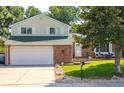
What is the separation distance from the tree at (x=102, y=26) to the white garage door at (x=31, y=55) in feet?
47.3

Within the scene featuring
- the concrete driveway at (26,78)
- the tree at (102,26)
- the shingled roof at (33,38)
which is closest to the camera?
the concrete driveway at (26,78)

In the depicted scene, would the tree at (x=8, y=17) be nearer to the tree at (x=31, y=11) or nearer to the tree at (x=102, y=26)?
the tree at (x=31, y=11)

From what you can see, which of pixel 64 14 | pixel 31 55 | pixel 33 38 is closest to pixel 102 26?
pixel 31 55

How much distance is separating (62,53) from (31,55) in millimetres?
3488

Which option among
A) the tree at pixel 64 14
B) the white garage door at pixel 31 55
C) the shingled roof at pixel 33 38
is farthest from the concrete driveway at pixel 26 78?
the tree at pixel 64 14

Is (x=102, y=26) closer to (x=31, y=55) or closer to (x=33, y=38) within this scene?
(x=31, y=55)

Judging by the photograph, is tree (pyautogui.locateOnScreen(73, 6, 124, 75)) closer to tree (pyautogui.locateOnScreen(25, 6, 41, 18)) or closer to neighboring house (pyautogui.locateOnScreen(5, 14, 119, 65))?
neighboring house (pyautogui.locateOnScreen(5, 14, 119, 65))

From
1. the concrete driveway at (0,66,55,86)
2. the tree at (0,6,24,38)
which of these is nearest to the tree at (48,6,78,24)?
the tree at (0,6,24,38)

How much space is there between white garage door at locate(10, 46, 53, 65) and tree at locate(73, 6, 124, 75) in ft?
47.3

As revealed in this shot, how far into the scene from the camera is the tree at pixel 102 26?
18.8m

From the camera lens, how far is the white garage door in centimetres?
3421

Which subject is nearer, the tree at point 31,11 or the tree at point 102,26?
the tree at point 102,26

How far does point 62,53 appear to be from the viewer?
1358 inches
